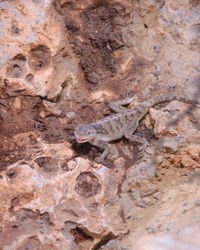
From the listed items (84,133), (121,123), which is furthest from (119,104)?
(84,133)

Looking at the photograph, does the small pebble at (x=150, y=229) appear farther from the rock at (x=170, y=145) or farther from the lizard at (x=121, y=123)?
the lizard at (x=121, y=123)

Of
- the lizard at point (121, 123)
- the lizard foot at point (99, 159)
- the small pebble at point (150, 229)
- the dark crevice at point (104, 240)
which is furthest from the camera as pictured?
the lizard at point (121, 123)

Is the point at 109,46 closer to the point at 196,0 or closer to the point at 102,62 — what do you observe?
the point at 102,62

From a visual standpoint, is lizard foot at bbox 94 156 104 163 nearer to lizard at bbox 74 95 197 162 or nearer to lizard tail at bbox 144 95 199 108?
lizard at bbox 74 95 197 162

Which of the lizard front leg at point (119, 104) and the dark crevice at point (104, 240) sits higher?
the lizard front leg at point (119, 104)

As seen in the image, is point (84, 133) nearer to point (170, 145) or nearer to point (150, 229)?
point (170, 145)

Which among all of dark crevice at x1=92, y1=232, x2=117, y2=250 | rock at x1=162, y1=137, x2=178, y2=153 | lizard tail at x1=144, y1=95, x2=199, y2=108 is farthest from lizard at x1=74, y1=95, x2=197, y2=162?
dark crevice at x1=92, y1=232, x2=117, y2=250

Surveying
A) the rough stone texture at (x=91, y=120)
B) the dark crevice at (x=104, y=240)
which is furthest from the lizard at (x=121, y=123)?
the dark crevice at (x=104, y=240)
